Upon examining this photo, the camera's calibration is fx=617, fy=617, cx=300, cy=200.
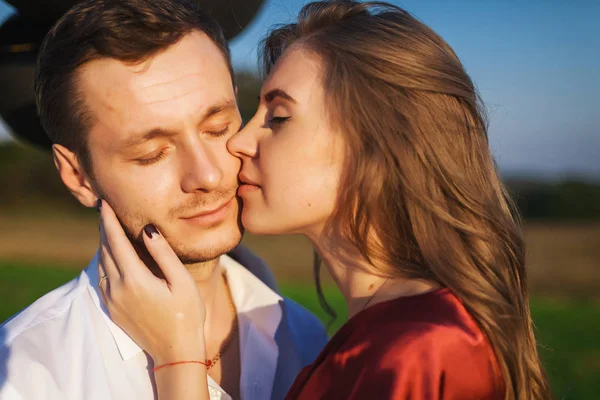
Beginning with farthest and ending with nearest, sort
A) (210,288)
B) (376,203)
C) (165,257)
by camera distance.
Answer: (210,288) → (165,257) → (376,203)

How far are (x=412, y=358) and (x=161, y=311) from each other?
1104mm

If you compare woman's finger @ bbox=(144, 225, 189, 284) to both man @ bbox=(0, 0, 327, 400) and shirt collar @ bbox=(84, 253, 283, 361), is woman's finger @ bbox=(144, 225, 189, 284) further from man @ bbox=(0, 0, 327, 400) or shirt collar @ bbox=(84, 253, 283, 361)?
shirt collar @ bbox=(84, 253, 283, 361)

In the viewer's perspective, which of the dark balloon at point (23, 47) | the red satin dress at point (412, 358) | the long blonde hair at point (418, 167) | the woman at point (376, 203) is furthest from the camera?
the dark balloon at point (23, 47)

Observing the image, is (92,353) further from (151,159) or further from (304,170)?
(304,170)

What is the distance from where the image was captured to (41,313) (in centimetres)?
263

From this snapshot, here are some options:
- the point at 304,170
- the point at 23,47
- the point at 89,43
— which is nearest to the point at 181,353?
the point at 304,170

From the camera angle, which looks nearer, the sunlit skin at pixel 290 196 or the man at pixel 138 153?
the sunlit skin at pixel 290 196

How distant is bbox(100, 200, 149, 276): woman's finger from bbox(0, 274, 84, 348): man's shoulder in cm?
27

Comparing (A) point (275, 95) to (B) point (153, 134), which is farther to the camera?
(B) point (153, 134)

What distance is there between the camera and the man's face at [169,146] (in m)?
2.73

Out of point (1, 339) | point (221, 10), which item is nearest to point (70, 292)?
point (1, 339)

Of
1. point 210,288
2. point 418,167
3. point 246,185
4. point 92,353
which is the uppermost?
point 418,167

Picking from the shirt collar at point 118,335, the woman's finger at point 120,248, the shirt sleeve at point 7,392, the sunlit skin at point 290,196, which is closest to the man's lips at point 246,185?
the sunlit skin at point 290,196

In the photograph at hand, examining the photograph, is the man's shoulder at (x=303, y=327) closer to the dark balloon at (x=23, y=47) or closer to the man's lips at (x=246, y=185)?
the man's lips at (x=246, y=185)
